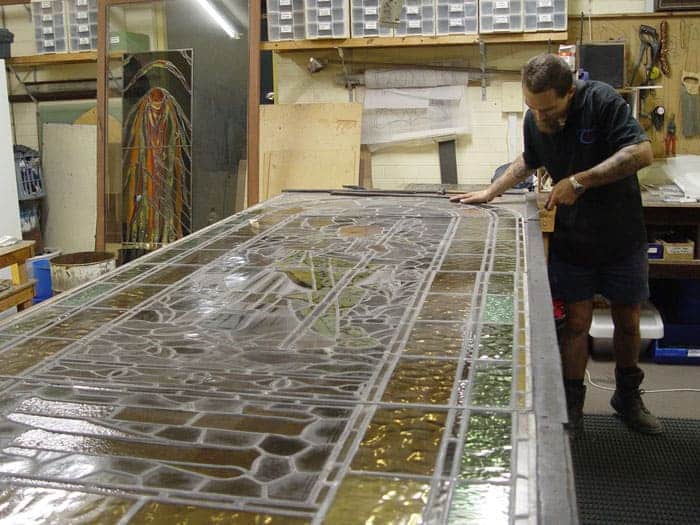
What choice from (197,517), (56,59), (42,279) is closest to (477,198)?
Result: (197,517)

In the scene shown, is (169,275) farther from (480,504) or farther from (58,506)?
(480,504)

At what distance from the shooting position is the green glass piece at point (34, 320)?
1643 millimetres

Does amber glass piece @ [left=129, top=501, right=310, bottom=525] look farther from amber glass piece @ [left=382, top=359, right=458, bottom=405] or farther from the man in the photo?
the man

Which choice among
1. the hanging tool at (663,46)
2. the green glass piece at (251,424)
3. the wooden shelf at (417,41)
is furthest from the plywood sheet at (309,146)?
the green glass piece at (251,424)

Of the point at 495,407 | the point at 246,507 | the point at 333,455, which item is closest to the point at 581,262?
the point at 495,407

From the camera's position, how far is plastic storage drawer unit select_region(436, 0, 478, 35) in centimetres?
430

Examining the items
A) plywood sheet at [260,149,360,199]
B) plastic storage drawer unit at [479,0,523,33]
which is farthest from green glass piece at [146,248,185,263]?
plastic storage drawer unit at [479,0,523,33]

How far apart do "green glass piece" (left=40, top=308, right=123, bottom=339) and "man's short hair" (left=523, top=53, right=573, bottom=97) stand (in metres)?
1.53

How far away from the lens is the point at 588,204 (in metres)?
2.63

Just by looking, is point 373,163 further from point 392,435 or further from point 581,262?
point 392,435

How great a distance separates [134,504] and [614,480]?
6.91 ft

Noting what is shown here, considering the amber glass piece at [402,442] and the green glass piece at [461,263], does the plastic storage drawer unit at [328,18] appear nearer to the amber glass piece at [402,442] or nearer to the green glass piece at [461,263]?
the green glass piece at [461,263]

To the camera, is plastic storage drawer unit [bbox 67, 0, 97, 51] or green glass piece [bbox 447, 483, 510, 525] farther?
plastic storage drawer unit [bbox 67, 0, 97, 51]

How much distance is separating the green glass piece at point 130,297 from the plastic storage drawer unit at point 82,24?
3.52m
